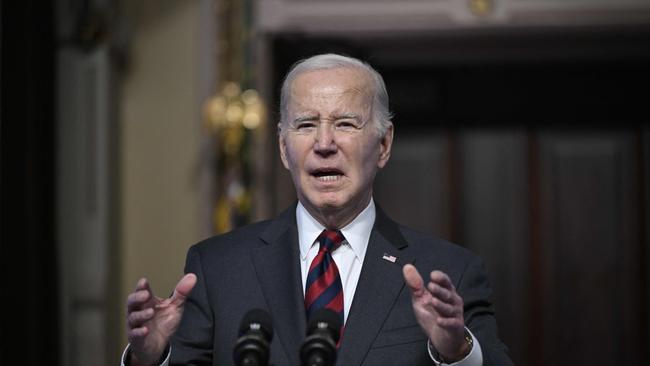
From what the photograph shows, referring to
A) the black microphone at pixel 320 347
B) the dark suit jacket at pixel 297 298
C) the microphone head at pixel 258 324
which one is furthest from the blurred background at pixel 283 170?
the black microphone at pixel 320 347

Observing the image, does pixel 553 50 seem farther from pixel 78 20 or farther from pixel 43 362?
pixel 43 362

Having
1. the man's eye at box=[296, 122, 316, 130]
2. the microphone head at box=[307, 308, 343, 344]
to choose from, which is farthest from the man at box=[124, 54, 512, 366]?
the microphone head at box=[307, 308, 343, 344]

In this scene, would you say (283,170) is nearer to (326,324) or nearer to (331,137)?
(331,137)

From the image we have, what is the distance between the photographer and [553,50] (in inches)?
192

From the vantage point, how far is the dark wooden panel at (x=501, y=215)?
4.93 m

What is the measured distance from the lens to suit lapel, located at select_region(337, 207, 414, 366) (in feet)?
6.27

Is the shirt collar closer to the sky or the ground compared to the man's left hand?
closer to the sky

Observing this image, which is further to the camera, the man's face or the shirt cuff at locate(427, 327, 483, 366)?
the man's face

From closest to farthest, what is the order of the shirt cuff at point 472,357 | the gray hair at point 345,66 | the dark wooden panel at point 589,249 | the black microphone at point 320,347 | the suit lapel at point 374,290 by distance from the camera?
the black microphone at point 320,347
the shirt cuff at point 472,357
the suit lapel at point 374,290
the gray hair at point 345,66
the dark wooden panel at point 589,249

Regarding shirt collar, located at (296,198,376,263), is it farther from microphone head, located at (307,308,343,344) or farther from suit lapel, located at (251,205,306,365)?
microphone head, located at (307,308,343,344)

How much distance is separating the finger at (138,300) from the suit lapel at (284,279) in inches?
11.0

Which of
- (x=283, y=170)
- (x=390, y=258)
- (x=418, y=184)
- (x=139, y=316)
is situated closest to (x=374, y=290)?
(x=390, y=258)

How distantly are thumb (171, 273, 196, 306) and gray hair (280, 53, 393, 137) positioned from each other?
16.7 inches

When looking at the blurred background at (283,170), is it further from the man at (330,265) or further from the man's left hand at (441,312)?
the man's left hand at (441,312)
